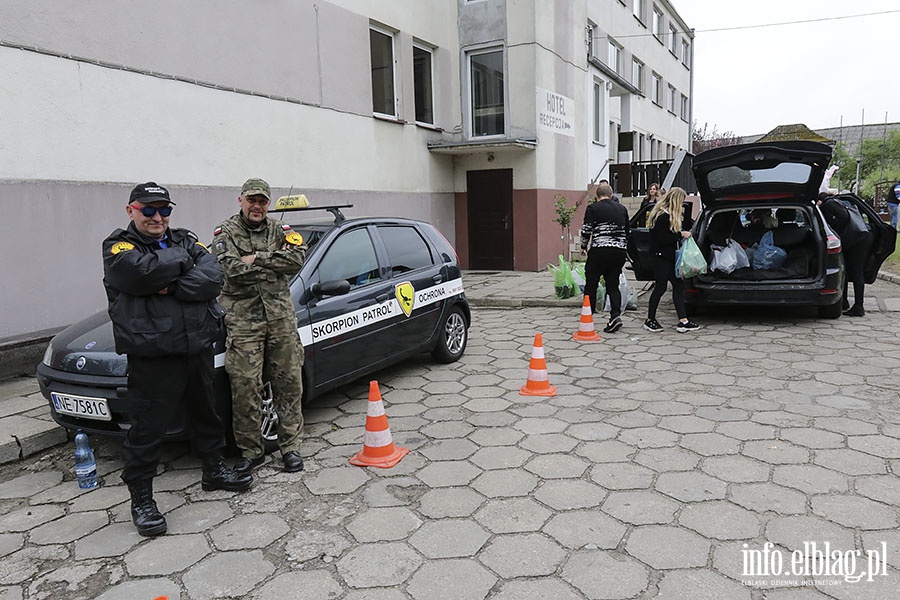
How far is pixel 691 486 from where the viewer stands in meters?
3.58

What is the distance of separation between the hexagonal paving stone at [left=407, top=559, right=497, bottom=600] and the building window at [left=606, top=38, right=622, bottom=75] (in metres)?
19.9

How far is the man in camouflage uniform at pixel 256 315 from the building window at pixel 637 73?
71.6ft

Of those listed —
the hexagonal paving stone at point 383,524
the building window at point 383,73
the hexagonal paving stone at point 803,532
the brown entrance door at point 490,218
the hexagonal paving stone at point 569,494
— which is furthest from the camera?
the brown entrance door at point 490,218

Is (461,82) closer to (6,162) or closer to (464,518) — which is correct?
(6,162)

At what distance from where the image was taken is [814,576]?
271 centimetres

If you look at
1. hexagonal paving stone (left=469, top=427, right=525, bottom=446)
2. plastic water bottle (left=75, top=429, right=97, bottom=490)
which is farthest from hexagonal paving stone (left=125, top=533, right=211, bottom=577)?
hexagonal paving stone (left=469, top=427, right=525, bottom=446)

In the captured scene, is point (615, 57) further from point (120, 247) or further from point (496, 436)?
point (120, 247)


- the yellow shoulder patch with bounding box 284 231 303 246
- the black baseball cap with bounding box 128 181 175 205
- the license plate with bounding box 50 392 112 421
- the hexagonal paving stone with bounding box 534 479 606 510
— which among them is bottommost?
the hexagonal paving stone with bounding box 534 479 606 510

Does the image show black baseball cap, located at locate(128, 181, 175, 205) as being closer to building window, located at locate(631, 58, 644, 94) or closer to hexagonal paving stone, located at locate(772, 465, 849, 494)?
hexagonal paving stone, located at locate(772, 465, 849, 494)

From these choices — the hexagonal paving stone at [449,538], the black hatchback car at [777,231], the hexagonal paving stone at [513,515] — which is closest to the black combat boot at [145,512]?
the hexagonal paving stone at [449,538]

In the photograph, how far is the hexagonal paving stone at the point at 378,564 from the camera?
2.79 m

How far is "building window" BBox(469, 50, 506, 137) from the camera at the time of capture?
14209 mm

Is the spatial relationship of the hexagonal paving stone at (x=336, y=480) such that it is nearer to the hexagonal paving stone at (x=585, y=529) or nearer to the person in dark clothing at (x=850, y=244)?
the hexagonal paving stone at (x=585, y=529)

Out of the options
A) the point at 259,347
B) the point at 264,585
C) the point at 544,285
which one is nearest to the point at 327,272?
the point at 259,347
